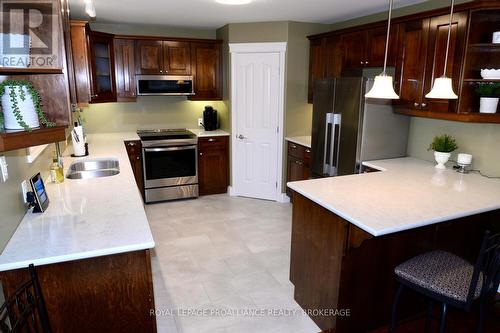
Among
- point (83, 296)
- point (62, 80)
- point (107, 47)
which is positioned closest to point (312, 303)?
point (83, 296)

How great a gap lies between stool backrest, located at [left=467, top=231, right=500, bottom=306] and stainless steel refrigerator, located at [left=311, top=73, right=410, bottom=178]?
1799mm

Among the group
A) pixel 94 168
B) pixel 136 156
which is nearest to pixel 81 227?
pixel 94 168

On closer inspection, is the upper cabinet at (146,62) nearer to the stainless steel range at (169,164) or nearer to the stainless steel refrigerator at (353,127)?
the stainless steel range at (169,164)

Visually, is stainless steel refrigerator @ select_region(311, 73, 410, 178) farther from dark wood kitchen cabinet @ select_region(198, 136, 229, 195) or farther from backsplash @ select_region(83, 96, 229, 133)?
backsplash @ select_region(83, 96, 229, 133)

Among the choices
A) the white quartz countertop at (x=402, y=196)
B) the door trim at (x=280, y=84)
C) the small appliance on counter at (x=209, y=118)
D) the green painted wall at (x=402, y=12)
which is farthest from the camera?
the small appliance on counter at (x=209, y=118)

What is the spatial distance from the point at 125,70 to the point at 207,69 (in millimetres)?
1149

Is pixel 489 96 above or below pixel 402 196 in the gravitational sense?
above

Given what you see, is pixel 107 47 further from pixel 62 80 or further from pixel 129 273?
pixel 129 273

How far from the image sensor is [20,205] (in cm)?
192

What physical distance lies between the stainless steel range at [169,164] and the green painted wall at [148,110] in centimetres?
34

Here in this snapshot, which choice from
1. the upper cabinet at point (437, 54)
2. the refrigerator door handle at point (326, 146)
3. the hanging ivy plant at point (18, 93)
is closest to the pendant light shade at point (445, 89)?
the upper cabinet at point (437, 54)

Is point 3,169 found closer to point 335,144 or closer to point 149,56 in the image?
point 335,144

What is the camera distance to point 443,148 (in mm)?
3090

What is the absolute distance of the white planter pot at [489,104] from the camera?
104 inches
